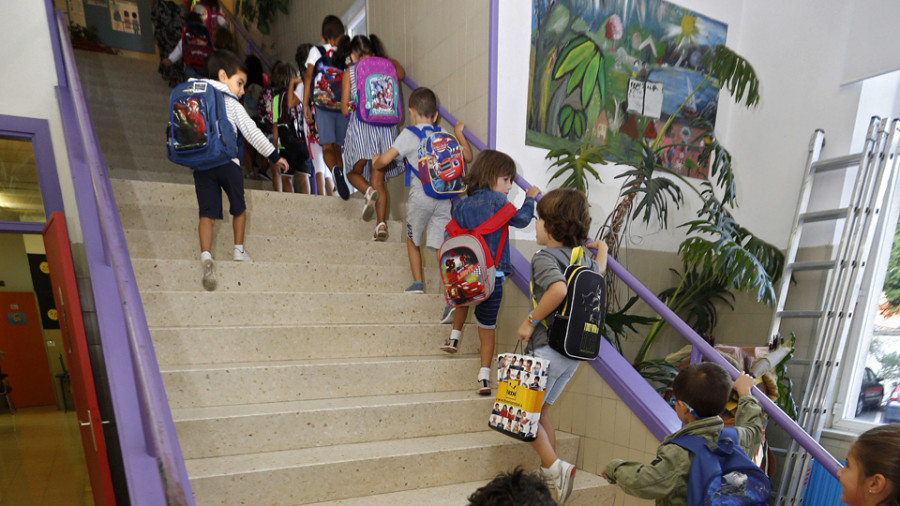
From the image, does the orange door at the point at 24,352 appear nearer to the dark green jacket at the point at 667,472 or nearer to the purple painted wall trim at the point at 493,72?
the purple painted wall trim at the point at 493,72

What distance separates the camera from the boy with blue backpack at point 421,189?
3131mm

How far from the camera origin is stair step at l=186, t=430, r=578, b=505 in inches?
74.7

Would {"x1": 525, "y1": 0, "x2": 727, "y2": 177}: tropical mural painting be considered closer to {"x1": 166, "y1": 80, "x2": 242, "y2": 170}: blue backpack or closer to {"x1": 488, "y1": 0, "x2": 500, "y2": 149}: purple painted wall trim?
{"x1": 488, "y1": 0, "x2": 500, "y2": 149}: purple painted wall trim

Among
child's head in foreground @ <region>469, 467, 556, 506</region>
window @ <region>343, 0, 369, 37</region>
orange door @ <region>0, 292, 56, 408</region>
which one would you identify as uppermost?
window @ <region>343, 0, 369, 37</region>

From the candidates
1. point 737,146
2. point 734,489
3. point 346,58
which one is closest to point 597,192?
point 737,146

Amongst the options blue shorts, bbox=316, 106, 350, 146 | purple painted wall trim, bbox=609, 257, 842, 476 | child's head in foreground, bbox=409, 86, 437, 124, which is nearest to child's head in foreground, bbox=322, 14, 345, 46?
blue shorts, bbox=316, 106, 350, 146

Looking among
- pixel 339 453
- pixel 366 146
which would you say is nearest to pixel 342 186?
pixel 366 146

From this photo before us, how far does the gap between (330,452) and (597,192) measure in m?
2.75

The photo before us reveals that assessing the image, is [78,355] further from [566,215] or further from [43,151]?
[566,215]

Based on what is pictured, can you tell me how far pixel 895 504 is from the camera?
3.49 feet

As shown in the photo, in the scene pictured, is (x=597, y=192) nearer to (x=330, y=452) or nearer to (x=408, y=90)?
(x=408, y=90)

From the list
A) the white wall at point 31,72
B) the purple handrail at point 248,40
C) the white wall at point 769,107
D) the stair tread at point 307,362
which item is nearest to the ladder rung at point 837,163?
the white wall at point 769,107

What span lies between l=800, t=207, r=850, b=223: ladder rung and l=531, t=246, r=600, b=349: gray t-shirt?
275 centimetres

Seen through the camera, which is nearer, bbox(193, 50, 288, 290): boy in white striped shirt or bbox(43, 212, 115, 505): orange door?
bbox(43, 212, 115, 505): orange door
